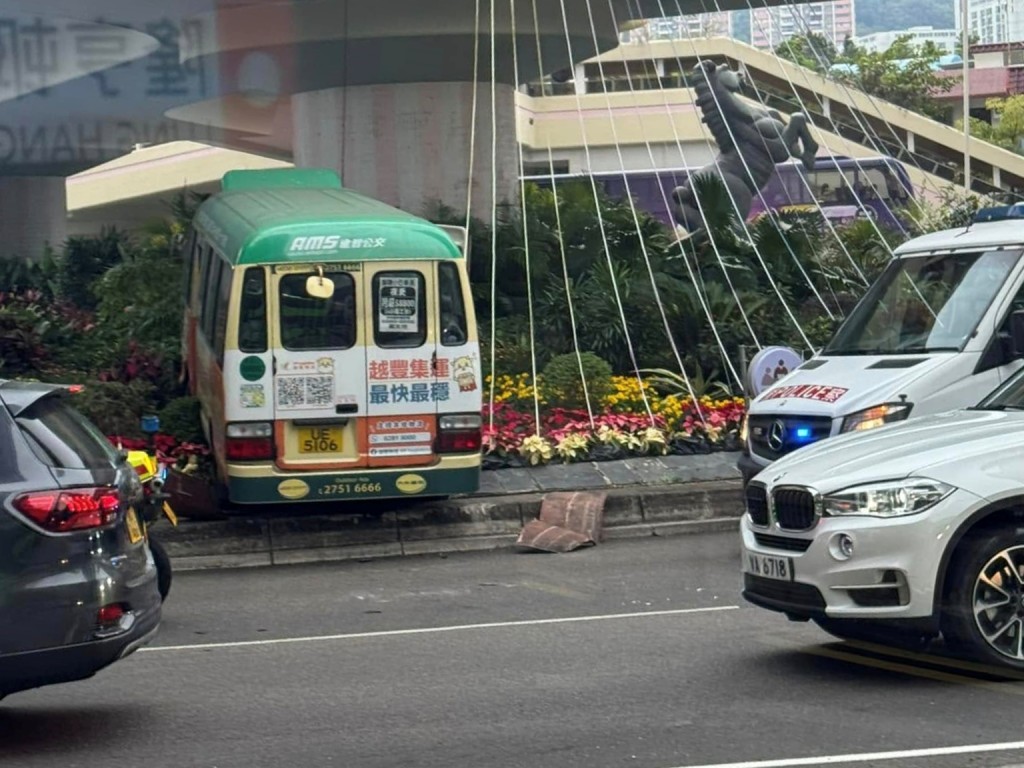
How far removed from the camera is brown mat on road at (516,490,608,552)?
13.0 metres

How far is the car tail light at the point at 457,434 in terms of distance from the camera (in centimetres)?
1309

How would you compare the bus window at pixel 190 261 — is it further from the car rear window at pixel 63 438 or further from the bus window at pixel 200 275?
the car rear window at pixel 63 438

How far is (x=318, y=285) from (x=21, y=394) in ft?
20.0

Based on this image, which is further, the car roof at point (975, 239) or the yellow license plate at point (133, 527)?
the car roof at point (975, 239)

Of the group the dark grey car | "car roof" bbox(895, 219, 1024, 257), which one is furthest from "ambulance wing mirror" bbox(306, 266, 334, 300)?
the dark grey car

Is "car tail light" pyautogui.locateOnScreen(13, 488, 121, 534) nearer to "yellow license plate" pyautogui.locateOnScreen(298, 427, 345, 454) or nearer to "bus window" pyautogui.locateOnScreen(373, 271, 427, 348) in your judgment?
"yellow license plate" pyautogui.locateOnScreen(298, 427, 345, 454)

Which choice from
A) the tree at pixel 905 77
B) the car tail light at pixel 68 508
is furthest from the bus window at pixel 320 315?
the tree at pixel 905 77

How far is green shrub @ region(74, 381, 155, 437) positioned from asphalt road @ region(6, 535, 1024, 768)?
414 centimetres

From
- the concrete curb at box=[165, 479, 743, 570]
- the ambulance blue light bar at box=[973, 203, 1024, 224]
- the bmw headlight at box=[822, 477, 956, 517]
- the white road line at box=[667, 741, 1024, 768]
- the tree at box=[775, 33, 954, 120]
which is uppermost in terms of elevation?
the tree at box=[775, 33, 954, 120]

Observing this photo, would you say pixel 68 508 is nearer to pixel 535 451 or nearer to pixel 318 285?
pixel 318 285

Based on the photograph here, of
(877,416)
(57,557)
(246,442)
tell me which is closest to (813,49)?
(246,442)

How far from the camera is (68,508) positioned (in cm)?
668

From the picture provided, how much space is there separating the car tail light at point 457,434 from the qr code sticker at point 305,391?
862 millimetres

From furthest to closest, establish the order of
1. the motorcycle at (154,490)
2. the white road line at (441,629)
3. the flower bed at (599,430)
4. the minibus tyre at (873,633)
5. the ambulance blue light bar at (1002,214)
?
the flower bed at (599,430)
the ambulance blue light bar at (1002,214)
the motorcycle at (154,490)
the white road line at (441,629)
the minibus tyre at (873,633)
